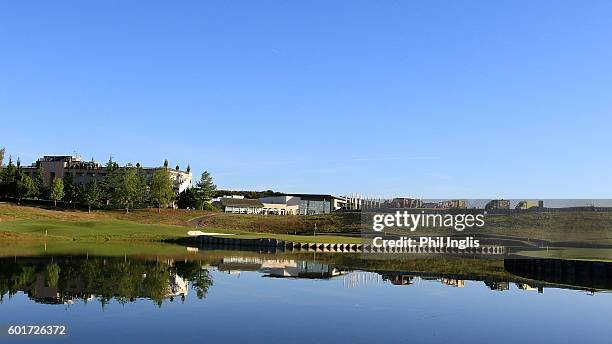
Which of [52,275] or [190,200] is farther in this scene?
[190,200]

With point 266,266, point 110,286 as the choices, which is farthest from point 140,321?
point 266,266

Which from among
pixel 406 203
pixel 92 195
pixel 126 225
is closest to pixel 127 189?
pixel 92 195

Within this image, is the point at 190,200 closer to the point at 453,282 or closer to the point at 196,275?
the point at 196,275

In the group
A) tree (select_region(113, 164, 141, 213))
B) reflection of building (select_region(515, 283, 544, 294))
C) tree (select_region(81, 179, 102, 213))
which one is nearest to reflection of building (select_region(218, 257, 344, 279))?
reflection of building (select_region(515, 283, 544, 294))

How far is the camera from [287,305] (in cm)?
3145

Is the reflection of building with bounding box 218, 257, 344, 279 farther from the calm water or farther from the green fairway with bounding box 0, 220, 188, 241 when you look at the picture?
the green fairway with bounding box 0, 220, 188, 241

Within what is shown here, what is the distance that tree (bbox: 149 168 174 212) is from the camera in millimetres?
147250

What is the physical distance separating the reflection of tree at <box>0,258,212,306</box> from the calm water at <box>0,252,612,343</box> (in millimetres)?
73

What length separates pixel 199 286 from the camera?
38156 mm

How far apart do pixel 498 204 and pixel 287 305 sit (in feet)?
436

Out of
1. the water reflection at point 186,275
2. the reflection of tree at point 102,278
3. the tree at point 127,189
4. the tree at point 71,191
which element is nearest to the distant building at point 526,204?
the water reflection at point 186,275

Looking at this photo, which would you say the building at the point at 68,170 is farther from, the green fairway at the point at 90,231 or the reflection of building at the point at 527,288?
the reflection of building at the point at 527,288

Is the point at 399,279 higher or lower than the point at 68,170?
lower

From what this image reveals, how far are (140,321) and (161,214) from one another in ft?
392
